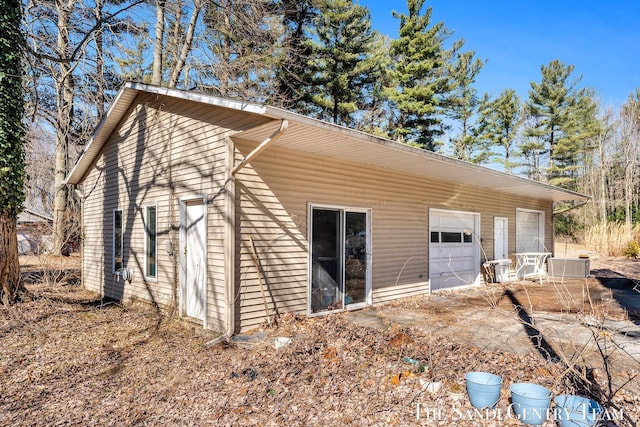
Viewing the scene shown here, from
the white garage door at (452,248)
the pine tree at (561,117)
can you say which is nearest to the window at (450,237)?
the white garage door at (452,248)

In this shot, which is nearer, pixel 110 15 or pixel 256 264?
pixel 256 264

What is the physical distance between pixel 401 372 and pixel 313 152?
11.4 ft

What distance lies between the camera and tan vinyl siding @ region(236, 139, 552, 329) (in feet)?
17.7

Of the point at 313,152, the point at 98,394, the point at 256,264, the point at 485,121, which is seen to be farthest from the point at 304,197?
the point at 485,121

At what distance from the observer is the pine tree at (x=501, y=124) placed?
23859 millimetres

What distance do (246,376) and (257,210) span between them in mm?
2280

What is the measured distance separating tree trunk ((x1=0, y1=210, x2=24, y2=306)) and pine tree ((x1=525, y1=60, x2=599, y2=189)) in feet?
86.0

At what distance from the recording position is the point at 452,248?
9281 mm

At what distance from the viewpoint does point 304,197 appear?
6.03 meters

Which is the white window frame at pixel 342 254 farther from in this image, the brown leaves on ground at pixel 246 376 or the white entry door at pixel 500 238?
the white entry door at pixel 500 238

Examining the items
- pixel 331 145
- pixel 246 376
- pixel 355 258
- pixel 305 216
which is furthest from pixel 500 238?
pixel 246 376

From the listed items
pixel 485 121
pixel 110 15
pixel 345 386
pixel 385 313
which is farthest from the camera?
pixel 485 121

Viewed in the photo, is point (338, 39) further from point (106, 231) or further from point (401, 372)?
point (401, 372)

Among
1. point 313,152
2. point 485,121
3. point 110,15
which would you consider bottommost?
point 313,152
